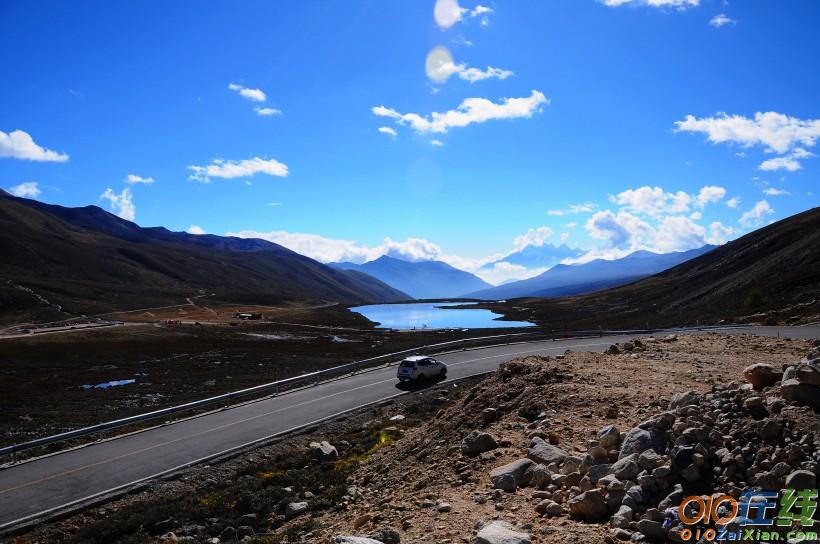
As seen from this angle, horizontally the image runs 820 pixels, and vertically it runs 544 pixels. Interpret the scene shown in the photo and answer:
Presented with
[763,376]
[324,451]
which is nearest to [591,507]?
[763,376]

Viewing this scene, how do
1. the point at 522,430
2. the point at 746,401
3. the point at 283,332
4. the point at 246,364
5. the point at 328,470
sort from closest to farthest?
the point at 746,401, the point at 522,430, the point at 328,470, the point at 246,364, the point at 283,332

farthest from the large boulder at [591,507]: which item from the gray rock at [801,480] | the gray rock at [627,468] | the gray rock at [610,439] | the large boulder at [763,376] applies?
the large boulder at [763,376]

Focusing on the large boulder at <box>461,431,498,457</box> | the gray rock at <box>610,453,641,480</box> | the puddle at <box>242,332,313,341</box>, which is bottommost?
the puddle at <box>242,332,313,341</box>

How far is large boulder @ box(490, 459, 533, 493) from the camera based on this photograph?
440 inches

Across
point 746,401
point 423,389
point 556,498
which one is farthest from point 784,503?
point 423,389

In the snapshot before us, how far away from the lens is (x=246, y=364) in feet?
183

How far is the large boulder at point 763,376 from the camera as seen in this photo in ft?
34.7

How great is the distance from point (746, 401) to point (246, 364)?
2110 inches

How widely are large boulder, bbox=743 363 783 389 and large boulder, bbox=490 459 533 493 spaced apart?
539 cm

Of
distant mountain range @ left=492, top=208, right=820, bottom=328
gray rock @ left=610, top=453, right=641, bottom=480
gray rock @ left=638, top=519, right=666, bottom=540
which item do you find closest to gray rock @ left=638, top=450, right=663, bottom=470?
gray rock @ left=610, top=453, right=641, bottom=480

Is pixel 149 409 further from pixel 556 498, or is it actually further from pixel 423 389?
pixel 556 498

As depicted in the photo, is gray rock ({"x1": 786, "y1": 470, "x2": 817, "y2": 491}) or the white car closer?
gray rock ({"x1": 786, "y1": 470, "x2": 817, "y2": 491})

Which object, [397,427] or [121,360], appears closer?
[397,427]

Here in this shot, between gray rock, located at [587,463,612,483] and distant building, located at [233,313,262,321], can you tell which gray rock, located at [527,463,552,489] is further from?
distant building, located at [233,313,262,321]
